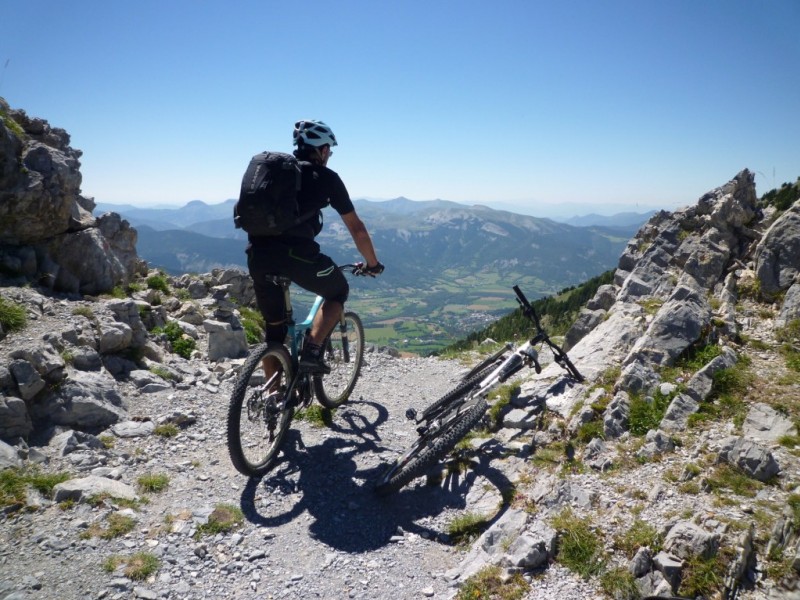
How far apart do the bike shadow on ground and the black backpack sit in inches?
156

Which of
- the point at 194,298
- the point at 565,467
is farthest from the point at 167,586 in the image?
the point at 194,298

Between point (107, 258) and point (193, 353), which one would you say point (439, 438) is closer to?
point (193, 353)

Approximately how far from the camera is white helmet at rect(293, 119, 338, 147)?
736 centimetres

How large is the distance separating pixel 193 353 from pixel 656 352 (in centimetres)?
1101

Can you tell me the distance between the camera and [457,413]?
24.2 feet

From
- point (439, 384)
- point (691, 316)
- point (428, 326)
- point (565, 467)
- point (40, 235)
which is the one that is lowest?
point (428, 326)

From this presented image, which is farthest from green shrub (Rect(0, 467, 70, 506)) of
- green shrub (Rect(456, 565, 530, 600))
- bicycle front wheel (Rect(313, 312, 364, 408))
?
green shrub (Rect(456, 565, 530, 600))

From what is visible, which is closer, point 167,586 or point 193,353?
point 167,586

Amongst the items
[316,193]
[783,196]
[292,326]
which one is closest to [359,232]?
[316,193]

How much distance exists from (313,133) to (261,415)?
185 inches

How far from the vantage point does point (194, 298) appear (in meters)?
17.8

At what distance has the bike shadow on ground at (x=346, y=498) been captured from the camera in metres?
6.18

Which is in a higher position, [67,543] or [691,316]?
[691,316]

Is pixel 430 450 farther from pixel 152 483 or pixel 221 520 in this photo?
pixel 152 483
